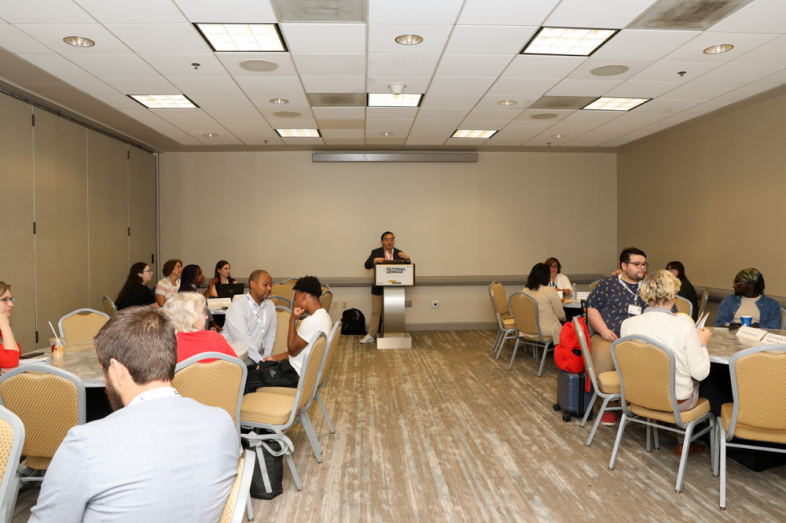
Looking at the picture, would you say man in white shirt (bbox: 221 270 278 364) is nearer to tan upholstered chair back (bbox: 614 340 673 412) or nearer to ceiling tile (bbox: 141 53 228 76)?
ceiling tile (bbox: 141 53 228 76)

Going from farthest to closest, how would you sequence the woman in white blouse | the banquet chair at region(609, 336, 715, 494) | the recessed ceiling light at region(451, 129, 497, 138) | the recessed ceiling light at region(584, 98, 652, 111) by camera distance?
1. the recessed ceiling light at region(451, 129, 497, 138)
2. the woman in white blouse
3. the recessed ceiling light at region(584, 98, 652, 111)
4. the banquet chair at region(609, 336, 715, 494)

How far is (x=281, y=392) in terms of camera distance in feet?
11.4

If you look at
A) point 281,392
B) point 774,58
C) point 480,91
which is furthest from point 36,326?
point 774,58

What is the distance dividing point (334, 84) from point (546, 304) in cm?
331

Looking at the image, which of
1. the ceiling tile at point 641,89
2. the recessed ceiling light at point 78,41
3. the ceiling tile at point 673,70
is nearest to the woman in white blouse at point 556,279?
the ceiling tile at point 641,89

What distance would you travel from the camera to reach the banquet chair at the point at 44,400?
2414mm

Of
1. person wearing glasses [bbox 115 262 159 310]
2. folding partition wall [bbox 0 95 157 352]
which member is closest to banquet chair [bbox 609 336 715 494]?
person wearing glasses [bbox 115 262 159 310]

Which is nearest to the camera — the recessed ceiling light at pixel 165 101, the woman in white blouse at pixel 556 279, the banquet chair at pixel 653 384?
the banquet chair at pixel 653 384

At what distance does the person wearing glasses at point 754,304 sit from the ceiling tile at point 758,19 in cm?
195

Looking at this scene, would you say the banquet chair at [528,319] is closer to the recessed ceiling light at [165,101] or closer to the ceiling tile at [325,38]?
the ceiling tile at [325,38]

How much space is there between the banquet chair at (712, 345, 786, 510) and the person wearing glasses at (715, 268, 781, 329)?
1887 mm

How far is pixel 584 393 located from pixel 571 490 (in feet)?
4.67

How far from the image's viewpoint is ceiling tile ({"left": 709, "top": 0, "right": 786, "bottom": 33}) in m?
3.36

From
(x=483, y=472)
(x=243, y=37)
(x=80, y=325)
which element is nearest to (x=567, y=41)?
(x=243, y=37)
